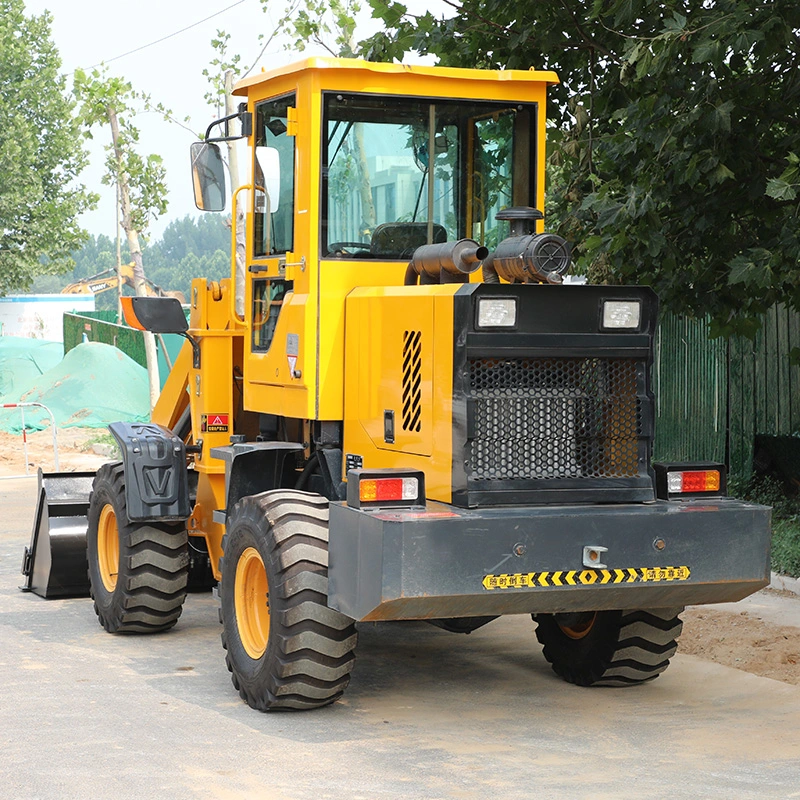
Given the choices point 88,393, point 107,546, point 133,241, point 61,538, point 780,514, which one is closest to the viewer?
point 107,546

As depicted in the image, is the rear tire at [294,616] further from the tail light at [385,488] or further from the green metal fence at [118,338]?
the green metal fence at [118,338]

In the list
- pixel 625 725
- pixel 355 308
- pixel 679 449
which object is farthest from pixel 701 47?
pixel 679 449

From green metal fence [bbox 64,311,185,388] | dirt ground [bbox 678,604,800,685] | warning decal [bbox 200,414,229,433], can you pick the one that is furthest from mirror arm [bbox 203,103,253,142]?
green metal fence [bbox 64,311,185,388]

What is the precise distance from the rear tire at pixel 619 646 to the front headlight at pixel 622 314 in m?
1.59

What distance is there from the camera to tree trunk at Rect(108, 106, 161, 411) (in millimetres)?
25406

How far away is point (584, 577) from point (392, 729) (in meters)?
1.19

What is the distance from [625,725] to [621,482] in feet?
3.86

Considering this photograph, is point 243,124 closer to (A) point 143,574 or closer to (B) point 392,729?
(A) point 143,574

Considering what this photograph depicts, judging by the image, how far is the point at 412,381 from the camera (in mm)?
6453

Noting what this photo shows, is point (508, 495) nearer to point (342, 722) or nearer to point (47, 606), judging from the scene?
point (342, 722)

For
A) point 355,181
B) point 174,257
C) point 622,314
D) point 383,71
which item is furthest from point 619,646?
point 174,257

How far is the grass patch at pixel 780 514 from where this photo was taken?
10.3 metres

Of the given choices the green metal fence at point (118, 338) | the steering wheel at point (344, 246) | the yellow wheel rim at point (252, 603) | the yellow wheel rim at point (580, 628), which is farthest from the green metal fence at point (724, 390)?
the green metal fence at point (118, 338)

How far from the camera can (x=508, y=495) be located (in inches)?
242
